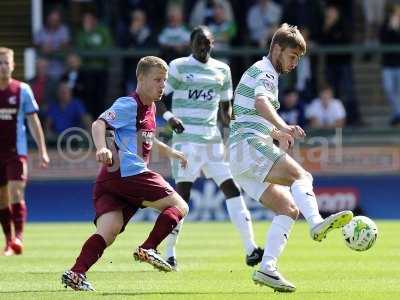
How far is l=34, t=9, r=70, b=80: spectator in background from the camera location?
72.7 feet

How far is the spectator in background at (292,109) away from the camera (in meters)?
21.0

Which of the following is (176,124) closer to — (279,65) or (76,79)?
(279,65)

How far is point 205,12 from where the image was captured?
22.1 metres

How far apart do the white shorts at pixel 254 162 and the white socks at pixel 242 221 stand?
6.69 ft

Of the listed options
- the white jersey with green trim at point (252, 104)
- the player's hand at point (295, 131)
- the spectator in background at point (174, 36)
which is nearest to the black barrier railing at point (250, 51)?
the spectator in background at point (174, 36)

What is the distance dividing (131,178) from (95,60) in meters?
13.1

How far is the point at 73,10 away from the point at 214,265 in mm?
13722

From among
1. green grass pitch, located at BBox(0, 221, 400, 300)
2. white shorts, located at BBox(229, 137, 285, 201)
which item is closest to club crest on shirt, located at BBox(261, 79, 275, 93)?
white shorts, located at BBox(229, 137, 285, 201)

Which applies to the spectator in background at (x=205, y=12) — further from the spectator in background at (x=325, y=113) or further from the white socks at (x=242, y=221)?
the white socks at (x=242, y=221)

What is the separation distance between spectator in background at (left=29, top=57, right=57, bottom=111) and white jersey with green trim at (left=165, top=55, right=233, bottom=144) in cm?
928

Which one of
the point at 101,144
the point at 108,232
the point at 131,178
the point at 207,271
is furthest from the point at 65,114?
the point at 101,144

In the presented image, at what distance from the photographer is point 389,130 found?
2162 cm

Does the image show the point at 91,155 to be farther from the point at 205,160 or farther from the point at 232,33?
the point at 205,160

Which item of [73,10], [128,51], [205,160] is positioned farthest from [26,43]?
[205,160]
